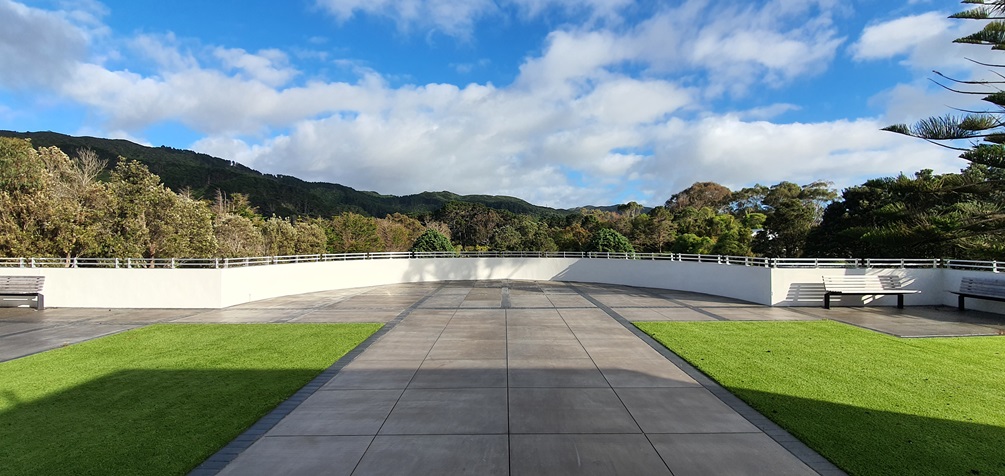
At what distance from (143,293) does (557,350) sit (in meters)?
11.0

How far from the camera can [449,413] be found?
183 inches

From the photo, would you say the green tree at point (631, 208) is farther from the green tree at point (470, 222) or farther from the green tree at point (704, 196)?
the green tree at point (470, 222)

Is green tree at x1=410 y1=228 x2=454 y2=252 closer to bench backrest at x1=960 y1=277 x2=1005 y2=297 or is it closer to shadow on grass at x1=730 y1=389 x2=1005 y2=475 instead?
bench backrest at x1=960 y1=277 x2=1005 y2=297

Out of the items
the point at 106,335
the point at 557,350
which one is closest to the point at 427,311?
the point at 557,350

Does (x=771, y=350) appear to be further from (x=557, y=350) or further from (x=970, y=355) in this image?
(x=557, y=350)

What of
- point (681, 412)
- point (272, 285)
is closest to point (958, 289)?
point (681, 412)

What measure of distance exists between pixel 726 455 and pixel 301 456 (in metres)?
3.53

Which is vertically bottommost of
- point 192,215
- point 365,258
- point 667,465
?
point 667,465

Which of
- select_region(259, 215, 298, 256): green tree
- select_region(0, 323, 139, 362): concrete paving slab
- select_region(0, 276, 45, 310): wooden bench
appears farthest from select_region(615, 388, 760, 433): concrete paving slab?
Answer: select_region(259, 215, 298, 256): green tree

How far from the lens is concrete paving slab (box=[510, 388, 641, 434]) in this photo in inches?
168

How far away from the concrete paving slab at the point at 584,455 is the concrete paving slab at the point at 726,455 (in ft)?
0.48

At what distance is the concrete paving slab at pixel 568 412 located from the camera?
4.28m

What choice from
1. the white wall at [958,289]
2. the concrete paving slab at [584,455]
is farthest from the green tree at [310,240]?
the white wall at [958,289]

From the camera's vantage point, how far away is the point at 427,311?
443 inches
